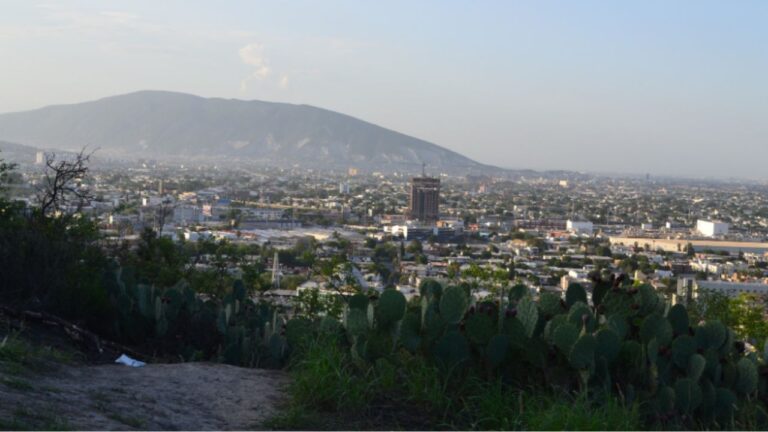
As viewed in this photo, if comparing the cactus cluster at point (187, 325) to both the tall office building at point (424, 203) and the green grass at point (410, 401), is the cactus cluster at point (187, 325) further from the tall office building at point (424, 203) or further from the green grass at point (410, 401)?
the tall office building at point (424, 203)

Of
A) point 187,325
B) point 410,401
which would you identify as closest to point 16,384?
point 410,401

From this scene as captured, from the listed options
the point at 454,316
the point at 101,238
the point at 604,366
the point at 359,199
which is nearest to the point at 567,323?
the point at 604,366

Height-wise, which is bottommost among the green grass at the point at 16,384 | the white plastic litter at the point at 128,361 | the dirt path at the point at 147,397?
the white plastic litter at the point at 128,361

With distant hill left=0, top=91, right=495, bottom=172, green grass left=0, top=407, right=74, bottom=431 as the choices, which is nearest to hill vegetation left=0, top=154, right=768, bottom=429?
green grass left=0, top=407, right=74, bottom=431

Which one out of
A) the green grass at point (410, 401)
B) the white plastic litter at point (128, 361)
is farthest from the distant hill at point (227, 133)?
the green grass at point (410, 401)

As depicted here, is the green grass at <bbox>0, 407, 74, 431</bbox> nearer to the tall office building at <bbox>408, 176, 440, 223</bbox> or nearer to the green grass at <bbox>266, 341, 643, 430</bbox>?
the green grass at <bbox>266, 341, 643, 430</bbox>

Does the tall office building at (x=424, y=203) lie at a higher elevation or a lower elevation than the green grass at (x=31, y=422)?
lower
